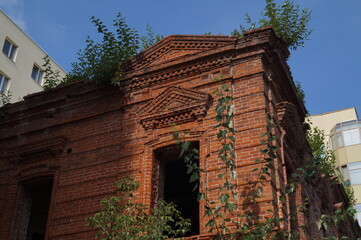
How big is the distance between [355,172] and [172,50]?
32.2 meters

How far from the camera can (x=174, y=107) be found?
1187 cm

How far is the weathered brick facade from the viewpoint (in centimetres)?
1114

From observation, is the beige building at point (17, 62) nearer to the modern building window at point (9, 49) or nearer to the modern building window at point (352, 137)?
the modern building window at point (9, 49)

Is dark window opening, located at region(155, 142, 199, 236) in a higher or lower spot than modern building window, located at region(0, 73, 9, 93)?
lower

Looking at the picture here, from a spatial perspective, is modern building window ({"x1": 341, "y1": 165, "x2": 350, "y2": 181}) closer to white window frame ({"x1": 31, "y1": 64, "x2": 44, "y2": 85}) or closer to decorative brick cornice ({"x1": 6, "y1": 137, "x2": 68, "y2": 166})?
white window frame ({"x1": 31, "y1": 64, "x2": 44, "y2": 85})

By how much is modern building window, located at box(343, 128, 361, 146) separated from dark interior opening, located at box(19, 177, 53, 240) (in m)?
32.7

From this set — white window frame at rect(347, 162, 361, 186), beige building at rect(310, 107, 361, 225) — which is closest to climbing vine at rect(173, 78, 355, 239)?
beige building at rect(310, 107, 361, 225)

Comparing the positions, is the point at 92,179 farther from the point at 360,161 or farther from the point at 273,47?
the point at 360,161

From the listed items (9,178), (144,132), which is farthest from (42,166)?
(144,132)

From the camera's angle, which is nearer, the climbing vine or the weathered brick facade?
the climbing vine

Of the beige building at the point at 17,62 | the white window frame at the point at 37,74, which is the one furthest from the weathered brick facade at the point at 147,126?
the white window frame at the point at 37,74

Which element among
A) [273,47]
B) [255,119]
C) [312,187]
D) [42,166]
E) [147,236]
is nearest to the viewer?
[147,236]

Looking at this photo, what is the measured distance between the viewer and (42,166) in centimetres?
1301

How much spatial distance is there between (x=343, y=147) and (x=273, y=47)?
108 feet
